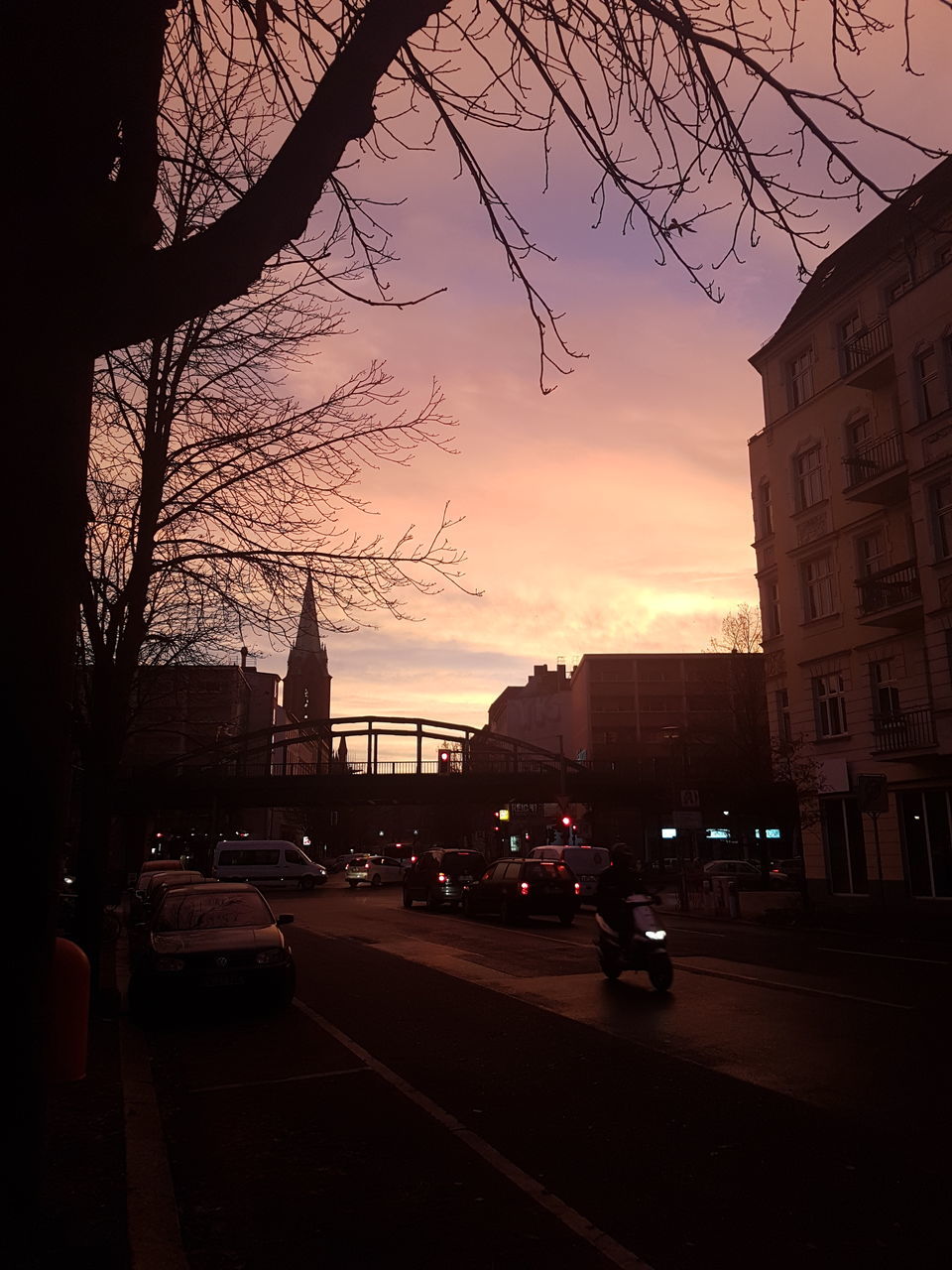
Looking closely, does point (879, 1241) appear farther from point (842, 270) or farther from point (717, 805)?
point (717, 805)

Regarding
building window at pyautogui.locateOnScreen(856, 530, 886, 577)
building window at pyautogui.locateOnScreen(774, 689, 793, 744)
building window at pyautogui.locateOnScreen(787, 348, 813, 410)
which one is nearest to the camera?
building window at pyautogui.locateOnScreen(856, 530, 886, 577)

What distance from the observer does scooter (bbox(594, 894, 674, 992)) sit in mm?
11750

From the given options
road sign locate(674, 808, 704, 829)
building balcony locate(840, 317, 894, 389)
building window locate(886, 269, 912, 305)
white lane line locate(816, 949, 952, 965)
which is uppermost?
building window locate(886, 269, 912, 305)

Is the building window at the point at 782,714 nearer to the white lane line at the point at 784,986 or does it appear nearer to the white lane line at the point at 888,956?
the white lane line at the point at 888,956

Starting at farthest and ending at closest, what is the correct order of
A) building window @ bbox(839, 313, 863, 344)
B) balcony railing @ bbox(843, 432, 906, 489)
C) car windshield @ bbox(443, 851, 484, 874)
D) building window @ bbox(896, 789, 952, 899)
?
car windshield @ bbox(443, 851, 484, 874) → building window @ bbox(839, 313, 863, 344) → balcony railing @ bbox(843, 432, 906, 489) → building window @ bbox(896, 789, 952, 899)

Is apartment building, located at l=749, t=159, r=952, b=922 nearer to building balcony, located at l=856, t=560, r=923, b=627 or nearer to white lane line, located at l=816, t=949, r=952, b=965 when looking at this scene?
building balcony, located at l=856, t=560, r=923, b=627

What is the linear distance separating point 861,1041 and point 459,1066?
353 cm

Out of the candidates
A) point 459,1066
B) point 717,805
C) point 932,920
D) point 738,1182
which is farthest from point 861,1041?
point 717,805

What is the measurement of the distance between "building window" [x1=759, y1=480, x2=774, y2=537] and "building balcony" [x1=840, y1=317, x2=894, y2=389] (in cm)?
644

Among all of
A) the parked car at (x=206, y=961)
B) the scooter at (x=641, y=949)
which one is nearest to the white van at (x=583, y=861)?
the scooter at (x=641, y=949)

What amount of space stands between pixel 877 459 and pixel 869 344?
3.41 m

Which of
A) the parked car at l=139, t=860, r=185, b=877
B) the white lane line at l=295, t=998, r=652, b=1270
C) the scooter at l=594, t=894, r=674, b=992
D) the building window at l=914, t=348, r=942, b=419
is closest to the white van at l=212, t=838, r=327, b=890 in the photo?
the parked car at l=139, t=860, r=185, b=877

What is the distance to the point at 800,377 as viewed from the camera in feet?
106

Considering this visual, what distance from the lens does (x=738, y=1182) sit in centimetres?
489
